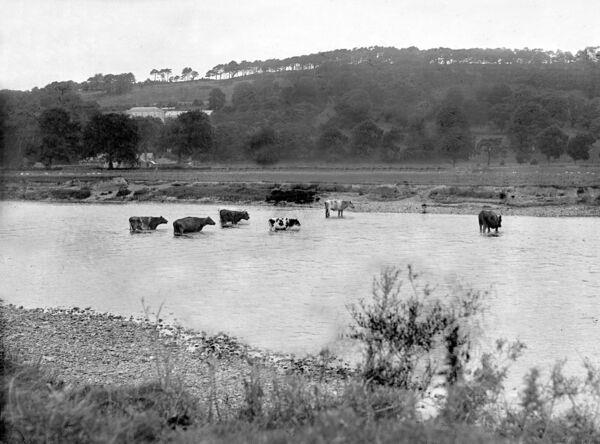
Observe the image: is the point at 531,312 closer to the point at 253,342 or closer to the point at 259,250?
the point at 253,342

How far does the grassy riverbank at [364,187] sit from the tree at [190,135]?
365 inches

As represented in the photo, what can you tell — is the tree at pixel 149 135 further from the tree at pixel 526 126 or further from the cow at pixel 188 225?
the cow at pixel 188 225

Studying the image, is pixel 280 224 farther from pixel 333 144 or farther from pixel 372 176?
pixel 333 144

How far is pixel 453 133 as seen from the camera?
3118 inches

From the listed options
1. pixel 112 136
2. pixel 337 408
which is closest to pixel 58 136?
pixel 112 136

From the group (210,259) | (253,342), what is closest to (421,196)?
(210,259)

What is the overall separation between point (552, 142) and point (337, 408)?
2815 inches

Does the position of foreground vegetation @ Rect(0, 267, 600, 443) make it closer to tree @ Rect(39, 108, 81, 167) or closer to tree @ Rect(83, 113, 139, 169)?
tree @ Rect(83, 113, 139, 169)

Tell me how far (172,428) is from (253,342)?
5.20m

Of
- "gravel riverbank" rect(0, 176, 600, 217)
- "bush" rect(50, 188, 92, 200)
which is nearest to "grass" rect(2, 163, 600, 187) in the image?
"gravel riverbank" rect(0, 176, 600, 217)

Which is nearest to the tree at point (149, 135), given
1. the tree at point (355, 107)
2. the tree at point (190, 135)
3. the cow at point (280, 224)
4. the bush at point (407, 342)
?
the tree at point (190, 135)

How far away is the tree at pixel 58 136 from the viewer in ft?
252

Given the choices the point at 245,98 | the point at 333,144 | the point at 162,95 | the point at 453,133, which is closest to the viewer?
the point at 453,133

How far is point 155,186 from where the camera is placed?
186ft
